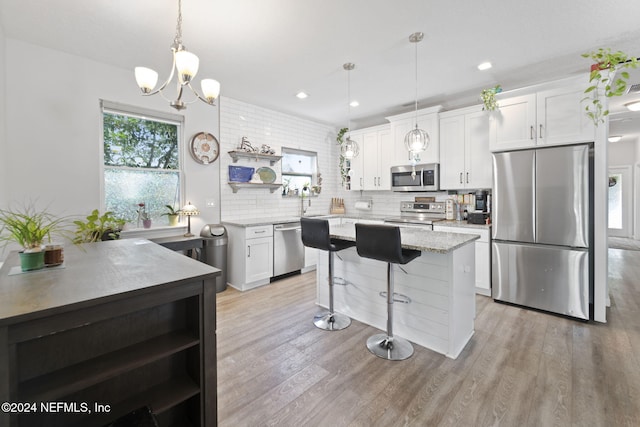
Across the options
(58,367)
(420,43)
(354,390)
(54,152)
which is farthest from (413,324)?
(54,152)

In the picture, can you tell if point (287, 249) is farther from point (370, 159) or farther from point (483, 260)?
point (483, 260)

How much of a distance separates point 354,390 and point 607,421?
143cm

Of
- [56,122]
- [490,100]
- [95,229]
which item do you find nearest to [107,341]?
[95,229]

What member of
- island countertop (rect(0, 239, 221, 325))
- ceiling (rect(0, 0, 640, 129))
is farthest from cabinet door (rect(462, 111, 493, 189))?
island countertop (rect(0, 239, 221, 325))

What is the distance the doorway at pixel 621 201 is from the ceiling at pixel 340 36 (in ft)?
21.3

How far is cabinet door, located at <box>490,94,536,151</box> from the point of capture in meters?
3.09

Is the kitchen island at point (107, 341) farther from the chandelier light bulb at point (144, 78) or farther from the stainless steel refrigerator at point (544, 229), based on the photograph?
the stainless steel refrigerator at point (544, 229)

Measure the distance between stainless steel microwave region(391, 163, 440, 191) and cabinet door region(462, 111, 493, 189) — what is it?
0.42m

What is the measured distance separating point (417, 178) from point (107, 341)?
4.11 metres

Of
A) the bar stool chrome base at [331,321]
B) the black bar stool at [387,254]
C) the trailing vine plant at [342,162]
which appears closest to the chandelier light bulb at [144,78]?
the black bar stool at [387,254]

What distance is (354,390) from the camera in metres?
1.84

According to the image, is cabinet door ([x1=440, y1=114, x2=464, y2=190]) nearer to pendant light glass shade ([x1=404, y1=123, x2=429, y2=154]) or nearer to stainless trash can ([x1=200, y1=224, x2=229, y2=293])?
pendant light glass shade ([x1=404, y1=123, x2=429, y2=154])

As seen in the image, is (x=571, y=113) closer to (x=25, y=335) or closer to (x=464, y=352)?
(x=464, y=352)

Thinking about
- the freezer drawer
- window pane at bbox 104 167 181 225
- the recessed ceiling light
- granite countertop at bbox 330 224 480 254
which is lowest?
the freezer drawer
